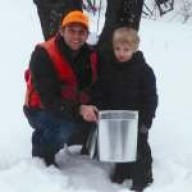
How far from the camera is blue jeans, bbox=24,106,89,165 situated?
4.65 m

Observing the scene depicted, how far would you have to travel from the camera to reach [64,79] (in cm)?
462

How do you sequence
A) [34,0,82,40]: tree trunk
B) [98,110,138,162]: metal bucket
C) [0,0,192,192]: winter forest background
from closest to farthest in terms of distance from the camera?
[98,110,138,162]: metal bucket, [0,0,192,192]: winter forest background, [34,0,82,40]: tree trunk

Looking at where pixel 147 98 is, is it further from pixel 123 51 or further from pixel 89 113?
pixel 89 113

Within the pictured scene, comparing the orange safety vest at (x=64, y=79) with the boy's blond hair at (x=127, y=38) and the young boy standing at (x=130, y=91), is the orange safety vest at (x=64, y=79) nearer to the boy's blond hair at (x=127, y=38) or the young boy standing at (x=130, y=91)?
the young boy standing at (x=130, y=91)

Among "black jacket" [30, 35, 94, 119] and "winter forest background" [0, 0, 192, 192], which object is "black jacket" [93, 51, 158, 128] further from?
"winter forest background" [0, 0, 192, 192]

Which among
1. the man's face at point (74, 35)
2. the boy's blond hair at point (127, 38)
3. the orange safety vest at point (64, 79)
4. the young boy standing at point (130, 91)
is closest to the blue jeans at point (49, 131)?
the orange safety vest at point (64, 79)

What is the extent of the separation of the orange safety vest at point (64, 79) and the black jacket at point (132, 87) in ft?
0.29

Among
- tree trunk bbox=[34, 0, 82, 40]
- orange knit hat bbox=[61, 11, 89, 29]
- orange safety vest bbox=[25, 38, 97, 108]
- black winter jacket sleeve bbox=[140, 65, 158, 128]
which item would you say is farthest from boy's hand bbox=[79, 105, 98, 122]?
tree trunk bbox=[34, 0, 82, 40]

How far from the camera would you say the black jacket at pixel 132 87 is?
4602 millimetres

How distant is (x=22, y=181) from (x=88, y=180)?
1.48 ft

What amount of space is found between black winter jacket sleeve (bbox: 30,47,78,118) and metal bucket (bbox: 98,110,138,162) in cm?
22

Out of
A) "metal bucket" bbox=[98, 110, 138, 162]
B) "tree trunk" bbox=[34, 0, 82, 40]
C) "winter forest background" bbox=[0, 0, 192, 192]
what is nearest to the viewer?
"metal bucket" bbox=[98, 110, 138, 162]

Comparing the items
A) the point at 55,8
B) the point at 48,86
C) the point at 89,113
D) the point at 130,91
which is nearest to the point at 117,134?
the point at 89,113

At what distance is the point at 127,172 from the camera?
15.2 ft
